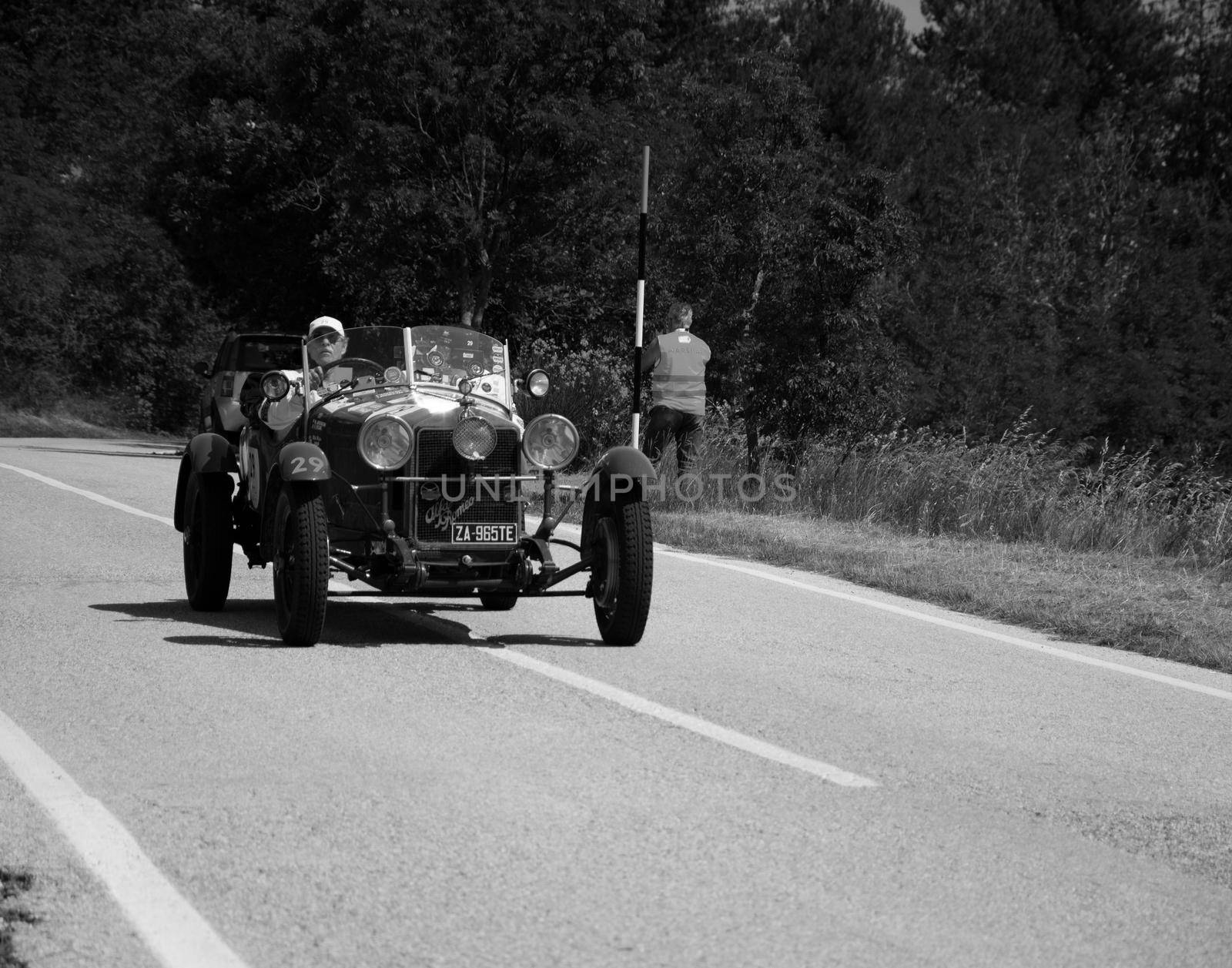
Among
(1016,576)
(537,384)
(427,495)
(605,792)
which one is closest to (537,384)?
(537,384)

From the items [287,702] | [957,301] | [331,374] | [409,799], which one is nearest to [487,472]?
[331,374]

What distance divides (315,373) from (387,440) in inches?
49.2

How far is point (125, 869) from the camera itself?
4875mm

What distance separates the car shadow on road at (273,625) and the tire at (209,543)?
0.37 ft

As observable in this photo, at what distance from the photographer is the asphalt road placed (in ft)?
14.6

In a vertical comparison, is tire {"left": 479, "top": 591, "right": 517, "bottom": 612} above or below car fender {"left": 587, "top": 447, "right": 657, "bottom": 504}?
below

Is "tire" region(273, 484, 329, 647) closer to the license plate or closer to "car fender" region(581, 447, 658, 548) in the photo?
the license plate

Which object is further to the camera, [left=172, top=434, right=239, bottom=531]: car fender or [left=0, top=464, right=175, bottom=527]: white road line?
[left=0, top=464, right=175, bottom=527]: white road line

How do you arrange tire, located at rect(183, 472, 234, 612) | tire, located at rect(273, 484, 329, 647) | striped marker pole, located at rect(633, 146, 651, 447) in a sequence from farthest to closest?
striped marker pole, located at rect(633, 146, 651, 447) → tire, located at rect(183, 472, 234, 612) → tire, located at rect(273, 484, 329, 647)

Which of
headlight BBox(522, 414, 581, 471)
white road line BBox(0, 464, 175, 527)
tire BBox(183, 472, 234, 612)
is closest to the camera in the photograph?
headlight BBox(522, 414, 581, 471)

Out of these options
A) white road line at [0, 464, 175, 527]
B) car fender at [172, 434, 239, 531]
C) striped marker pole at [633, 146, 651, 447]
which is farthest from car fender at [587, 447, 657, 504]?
striped marker pole at [633, 146, 651, 447]

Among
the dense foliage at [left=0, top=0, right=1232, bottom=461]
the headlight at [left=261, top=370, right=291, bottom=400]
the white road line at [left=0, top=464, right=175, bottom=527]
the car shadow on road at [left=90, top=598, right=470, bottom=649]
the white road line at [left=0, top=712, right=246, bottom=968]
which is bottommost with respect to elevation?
the white road line at [left=0, top=712, right=246, bottom=968]

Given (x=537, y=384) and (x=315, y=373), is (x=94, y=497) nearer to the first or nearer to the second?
(x=315, y=373)

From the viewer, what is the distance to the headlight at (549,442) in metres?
9.14
